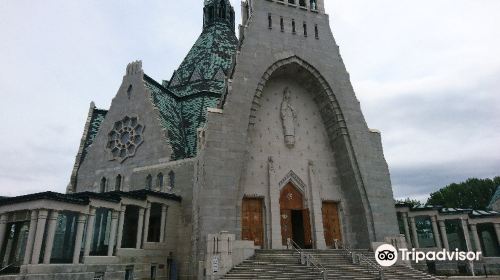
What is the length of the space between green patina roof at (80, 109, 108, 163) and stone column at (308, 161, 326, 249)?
74.6 ft

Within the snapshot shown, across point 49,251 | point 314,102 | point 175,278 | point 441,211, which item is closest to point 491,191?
point 441,211

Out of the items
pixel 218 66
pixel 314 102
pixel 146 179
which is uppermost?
pixel 218 66

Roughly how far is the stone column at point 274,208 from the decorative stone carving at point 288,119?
223 centimetres

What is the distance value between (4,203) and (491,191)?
6875 centimetres

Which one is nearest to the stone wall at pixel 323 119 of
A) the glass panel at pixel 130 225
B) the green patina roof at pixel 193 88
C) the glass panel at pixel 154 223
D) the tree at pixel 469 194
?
the green patina roof at pixel 193 88

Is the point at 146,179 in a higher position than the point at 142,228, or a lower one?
higher

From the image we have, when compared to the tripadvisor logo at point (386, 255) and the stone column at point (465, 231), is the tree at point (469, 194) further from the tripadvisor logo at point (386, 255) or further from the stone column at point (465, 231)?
the tripadvisor logo at point (386, 255)

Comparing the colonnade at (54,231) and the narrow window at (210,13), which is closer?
the colonnade at (54,231)

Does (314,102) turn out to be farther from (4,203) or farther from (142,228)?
(4,203)

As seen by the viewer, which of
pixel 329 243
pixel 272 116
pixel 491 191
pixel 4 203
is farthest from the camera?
pixel 491 191

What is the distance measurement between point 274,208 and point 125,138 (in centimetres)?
1593

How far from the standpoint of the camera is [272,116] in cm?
2636

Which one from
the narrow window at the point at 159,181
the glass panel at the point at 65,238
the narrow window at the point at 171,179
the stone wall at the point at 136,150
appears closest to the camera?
the glass panel at the point at 65,238

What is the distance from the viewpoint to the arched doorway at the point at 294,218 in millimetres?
23922
